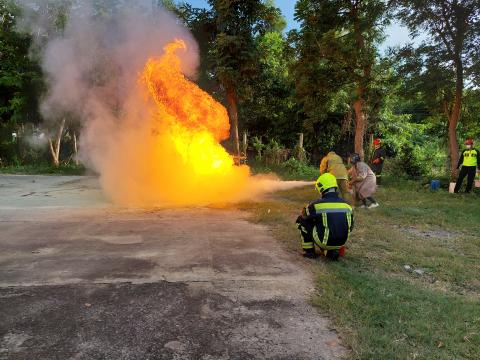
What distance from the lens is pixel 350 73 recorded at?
1462 cm

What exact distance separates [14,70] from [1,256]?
19.2 m

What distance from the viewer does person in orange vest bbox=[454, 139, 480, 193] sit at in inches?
470

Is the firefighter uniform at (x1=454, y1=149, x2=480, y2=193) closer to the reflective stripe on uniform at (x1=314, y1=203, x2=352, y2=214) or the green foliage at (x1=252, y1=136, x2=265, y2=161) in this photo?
the reflective stripe on uniform at (x1=314, y1=203, x2=352, y2=214)

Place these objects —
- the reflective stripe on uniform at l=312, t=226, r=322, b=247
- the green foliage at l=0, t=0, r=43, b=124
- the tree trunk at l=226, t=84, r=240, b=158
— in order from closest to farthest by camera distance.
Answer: the reflective stripe on uniform at l=312, t=226, r=322, b=247
the tree trunk at l=226, t=84, r=240, b=158
the green foliage at l=0, t=0, r=43, b=124

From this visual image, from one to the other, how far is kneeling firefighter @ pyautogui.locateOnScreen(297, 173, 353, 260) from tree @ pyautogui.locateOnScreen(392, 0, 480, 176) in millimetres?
10191

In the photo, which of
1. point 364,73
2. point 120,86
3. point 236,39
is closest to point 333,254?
point 120,86

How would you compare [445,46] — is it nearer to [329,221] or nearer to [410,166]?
[410,166]

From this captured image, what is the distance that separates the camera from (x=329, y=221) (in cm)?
527

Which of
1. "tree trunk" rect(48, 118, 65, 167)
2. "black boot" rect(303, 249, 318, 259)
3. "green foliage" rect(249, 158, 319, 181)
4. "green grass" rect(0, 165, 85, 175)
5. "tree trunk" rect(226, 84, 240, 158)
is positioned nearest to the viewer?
"black boot" rect(303, 249, 318, 259)

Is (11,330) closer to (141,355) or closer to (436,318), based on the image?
(141,355)

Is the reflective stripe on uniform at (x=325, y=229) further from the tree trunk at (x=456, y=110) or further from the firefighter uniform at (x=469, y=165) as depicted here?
the tree trunk at (x=456, y=110)

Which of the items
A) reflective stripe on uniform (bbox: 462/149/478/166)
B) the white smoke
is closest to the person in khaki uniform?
the white smoke

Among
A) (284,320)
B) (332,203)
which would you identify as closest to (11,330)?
(284,320)

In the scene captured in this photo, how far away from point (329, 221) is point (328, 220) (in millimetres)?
19
